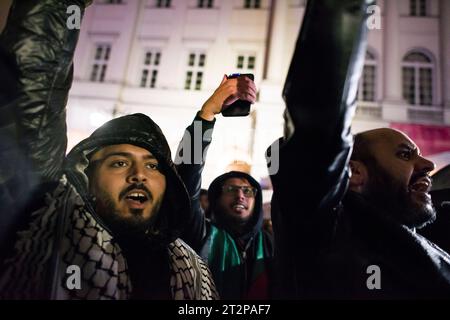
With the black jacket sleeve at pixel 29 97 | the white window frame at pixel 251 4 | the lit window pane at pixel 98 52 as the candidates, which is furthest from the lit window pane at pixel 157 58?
the black jacket sleeve at pixel 29 97

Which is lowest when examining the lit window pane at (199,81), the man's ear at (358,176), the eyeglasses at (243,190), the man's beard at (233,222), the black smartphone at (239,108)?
the man's ear at (358,176)

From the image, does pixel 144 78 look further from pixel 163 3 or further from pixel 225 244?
pixel 225 244

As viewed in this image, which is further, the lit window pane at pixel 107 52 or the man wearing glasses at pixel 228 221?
the lit window pane at pixel 107 52

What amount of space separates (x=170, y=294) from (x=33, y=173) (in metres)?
0.69

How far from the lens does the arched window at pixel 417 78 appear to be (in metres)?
12.3

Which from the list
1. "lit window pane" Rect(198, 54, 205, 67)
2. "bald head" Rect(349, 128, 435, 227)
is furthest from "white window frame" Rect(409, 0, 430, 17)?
"bald head" Rect(349, 128, 435, 227)

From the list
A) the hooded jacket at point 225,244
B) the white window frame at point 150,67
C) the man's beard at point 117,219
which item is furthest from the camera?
the white window frame at point 150,67

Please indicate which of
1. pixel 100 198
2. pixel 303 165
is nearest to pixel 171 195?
pixel 100 198

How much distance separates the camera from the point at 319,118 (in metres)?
1.02

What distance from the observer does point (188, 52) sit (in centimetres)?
→ 1371

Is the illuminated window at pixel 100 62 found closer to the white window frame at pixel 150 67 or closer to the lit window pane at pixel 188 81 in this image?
the white window frame at pixel 150 67

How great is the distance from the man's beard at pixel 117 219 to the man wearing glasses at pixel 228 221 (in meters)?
0.63

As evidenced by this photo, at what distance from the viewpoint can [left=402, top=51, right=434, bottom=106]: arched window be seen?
40.3 feet

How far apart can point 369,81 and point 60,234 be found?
43.3 ft
